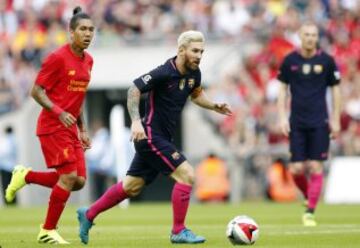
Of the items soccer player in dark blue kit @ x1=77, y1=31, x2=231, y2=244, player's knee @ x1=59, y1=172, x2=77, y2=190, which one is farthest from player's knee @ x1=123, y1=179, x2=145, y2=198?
player's knee @ x1=59, y1=172, x2=77, y2=190

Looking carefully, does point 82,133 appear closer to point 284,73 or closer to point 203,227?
point 203,227

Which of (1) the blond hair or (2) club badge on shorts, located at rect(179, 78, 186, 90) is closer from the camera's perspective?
(1) the blond hair

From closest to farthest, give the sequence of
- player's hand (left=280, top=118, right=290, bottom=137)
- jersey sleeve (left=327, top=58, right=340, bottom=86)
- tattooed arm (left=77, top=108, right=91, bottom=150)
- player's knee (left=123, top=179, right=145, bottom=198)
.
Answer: player's knee (left=123, top=179, right=145, bottom=198) < tattooed arm (left=77, top=108, right=91, bottom=150) < player's hand (left=280, top=118, right=290, bottom=137) < jersey sleeve (left=327, top=58, right=340, bottom=86)

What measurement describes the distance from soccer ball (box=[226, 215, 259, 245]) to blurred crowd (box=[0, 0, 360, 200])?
1376 cm

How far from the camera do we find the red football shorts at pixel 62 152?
12938mm

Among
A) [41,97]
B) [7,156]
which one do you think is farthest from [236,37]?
[41,97]

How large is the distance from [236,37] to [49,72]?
17.8 m

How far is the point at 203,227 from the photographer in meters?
16.4

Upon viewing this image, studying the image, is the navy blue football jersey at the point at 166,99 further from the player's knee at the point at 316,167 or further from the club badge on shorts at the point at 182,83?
the player's knee at the point at 316,167

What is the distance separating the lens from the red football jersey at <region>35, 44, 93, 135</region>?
509 inches

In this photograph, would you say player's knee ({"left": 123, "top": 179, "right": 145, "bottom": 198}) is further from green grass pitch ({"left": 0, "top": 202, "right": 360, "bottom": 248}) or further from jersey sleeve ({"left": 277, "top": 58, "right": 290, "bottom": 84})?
jersey sleeve ({"left": 277, "top": 58, "right": 290, "bottom": 84})

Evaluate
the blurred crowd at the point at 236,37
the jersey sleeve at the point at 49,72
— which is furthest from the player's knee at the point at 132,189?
the blurred crowd at the point at 236,37

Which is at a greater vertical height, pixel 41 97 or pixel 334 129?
pixel 41 97

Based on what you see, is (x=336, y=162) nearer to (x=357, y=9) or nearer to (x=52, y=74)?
(x=357, y=9)
